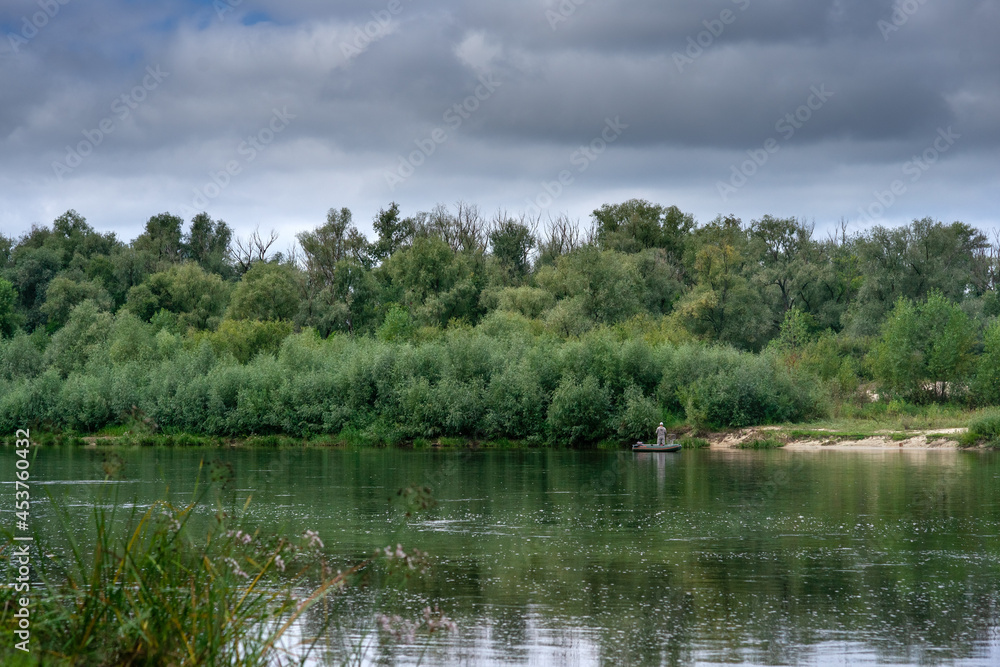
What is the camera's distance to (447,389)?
67188 millimetres

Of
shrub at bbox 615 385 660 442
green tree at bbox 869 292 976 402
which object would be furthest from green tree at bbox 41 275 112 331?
green tree at bbox 869 292 976 402

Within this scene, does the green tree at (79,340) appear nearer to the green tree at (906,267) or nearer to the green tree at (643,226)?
the green tree at (643,226)

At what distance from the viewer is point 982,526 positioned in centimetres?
2727

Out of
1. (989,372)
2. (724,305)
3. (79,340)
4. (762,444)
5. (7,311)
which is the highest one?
(7,311)

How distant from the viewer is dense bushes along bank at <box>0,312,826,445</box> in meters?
64.8

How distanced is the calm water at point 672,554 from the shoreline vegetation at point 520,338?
1735 cm

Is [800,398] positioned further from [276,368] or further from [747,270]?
[276,368]

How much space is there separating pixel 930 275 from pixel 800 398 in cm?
2344

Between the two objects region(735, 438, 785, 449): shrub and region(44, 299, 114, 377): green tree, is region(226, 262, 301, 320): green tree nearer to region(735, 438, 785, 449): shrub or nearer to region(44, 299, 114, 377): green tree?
region(44, 299, 114, 377): green tree

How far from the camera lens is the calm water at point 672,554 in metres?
15.6

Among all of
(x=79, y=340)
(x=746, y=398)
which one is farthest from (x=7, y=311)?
(x=746, y=398)

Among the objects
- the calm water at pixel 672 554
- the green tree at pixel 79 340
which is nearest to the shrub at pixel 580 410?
the calm water at pixel 672 554

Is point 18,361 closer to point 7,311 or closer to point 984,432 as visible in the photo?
point 7,311

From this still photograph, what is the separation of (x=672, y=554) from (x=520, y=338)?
49.0m
